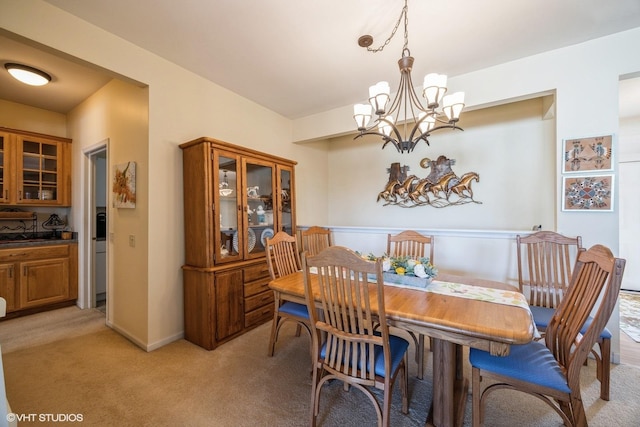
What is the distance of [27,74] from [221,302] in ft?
9.76

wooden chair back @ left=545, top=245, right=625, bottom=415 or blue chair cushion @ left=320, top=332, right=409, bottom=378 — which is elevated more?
wooden chair back @ left=545, top=245, right=625, bottom=415

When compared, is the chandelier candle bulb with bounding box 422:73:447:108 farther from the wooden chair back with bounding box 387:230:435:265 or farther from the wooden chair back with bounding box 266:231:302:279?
the wooden chair back with bounding box 266:231:302:279

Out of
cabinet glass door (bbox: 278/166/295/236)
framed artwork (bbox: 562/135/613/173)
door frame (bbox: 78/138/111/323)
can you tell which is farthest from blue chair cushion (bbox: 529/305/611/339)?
door frame (bbox: 78/138/111/323)

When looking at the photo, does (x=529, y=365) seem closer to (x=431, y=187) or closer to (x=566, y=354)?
(x=566, y=354)

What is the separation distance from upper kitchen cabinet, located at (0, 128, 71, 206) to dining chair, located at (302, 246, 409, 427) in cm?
413

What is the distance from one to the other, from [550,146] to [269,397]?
381 cm

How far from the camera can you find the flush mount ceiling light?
2564 millimetres

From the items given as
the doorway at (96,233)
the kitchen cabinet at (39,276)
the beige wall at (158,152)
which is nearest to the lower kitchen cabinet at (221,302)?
the beige wall at (158,152)

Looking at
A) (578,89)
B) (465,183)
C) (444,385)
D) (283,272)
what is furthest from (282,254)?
(578,89)

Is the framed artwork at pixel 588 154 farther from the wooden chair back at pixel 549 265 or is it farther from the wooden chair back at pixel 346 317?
the wooden chair back at pixel 346 317

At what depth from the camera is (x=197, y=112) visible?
2.82 m

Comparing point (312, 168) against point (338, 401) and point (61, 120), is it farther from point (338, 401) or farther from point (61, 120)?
point (61, 120)

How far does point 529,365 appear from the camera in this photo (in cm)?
136

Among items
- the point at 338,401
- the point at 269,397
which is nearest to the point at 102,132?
the point at 269,397
